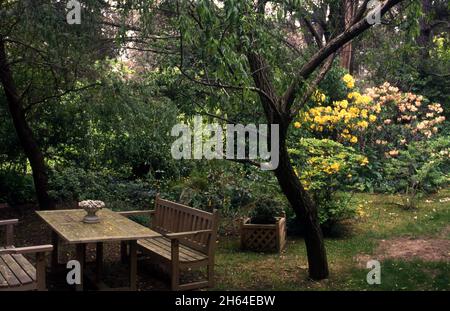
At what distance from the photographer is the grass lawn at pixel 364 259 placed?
215 inches

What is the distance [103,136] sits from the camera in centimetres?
914

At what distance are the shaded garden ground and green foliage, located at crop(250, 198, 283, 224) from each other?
0.50 metres

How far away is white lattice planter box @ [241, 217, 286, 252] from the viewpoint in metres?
6.93

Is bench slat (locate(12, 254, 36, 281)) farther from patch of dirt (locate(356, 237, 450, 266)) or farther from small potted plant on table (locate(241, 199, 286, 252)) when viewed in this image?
patch of dirt (locate(356, 237, 450, 266))

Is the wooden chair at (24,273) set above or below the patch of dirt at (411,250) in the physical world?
above

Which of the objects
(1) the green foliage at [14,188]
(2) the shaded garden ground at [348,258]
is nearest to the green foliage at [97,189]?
(2) the shaded garden ground at [348,258]

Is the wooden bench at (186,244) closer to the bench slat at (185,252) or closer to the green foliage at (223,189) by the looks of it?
the bench slat at (185,252)

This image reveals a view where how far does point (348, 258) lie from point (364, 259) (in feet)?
0.68

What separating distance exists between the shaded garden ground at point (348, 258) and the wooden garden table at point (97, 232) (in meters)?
0.47

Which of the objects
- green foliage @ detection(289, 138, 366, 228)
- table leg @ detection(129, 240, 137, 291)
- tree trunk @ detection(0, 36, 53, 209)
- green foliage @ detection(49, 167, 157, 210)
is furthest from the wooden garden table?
green foliage @ detection(289, 138, 366, 228)

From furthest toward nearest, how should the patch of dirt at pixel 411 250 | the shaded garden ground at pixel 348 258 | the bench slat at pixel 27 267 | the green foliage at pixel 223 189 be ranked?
1. the green foliage at pixel 223 189
2. the patch of dirt at pixel 411 250
3. the shaded garden ground at pixel 348 258
4. the bench slat at pixel 27 267
